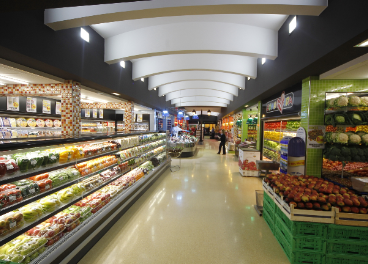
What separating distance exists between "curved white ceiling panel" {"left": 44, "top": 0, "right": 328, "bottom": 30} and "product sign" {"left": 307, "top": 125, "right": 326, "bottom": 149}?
2.39 m

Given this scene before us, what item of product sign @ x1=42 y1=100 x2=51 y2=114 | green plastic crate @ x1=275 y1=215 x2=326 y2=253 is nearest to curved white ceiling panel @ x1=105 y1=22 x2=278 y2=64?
green plastic crate @ x1=275 y1=215 x2=326 y2=253

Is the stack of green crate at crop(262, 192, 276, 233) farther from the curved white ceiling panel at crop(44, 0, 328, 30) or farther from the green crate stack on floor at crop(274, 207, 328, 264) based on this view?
the curved white ceiling panel at crop(44, 0, 328, 30)

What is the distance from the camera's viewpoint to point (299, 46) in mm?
3986

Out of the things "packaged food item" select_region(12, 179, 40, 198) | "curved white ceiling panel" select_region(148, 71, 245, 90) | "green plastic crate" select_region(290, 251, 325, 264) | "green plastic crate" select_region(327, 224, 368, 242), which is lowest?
"green plastic crate" select_region(290, 251, 325, 264)

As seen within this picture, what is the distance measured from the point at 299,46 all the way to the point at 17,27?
5435mm

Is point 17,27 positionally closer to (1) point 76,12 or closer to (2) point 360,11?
(1) point 76,12

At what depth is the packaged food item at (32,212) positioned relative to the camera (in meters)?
2.15


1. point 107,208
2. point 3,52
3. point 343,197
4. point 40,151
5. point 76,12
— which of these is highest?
point 76,12

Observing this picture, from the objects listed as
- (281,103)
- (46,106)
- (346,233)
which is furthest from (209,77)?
(346,233)

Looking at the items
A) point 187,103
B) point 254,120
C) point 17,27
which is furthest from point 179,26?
point 187,103

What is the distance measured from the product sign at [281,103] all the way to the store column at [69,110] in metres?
6.35

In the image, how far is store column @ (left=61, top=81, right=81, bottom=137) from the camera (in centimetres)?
512

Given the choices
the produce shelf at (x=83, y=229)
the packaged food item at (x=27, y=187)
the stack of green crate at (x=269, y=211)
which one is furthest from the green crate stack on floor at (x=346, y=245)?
the packaged food item at (x=27, y=187)

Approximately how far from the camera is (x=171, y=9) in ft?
10.9
